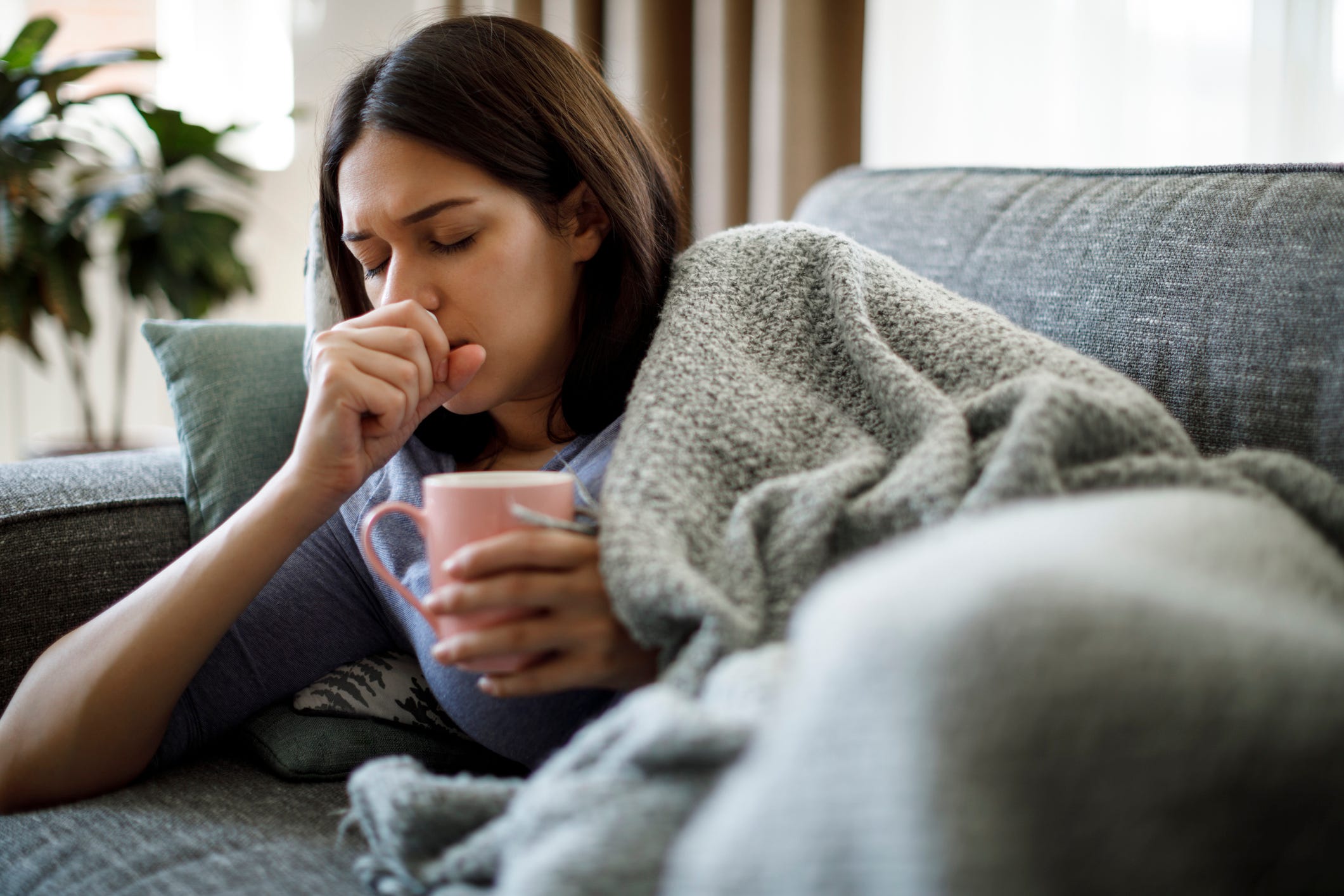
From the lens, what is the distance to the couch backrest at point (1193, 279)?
0.74 meters

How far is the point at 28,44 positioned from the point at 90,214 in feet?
1.35

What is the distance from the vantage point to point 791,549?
2.04 ft

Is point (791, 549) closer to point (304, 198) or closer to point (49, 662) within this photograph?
point (49, 662)

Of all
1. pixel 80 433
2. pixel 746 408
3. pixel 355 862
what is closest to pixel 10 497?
pixel 355 862

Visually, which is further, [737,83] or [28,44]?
[28,44]

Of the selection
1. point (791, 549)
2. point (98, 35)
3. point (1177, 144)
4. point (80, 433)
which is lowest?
point (80, 433)

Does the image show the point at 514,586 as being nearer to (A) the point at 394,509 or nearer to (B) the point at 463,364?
(A) the point at 394,509

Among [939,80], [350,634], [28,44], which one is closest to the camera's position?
[350,634]

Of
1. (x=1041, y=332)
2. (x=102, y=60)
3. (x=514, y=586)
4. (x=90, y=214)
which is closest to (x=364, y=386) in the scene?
(x=514, y=586)

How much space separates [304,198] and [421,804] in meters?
2.86

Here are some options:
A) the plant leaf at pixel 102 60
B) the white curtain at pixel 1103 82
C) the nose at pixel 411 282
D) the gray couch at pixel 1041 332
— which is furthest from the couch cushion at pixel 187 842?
the plant leaf at pixel 102 60

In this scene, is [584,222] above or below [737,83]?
below

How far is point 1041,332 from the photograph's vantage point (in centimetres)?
91

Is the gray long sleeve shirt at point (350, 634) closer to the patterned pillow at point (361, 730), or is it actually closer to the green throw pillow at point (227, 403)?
the patterned pillow at point (361, 730)
